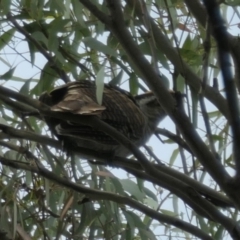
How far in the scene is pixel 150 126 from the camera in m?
1.96

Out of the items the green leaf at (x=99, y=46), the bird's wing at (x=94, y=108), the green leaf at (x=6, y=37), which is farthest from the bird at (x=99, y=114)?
the green leaf at (x=6, y=37)

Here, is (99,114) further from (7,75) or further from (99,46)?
(7,75)

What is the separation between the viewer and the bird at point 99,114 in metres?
1.47

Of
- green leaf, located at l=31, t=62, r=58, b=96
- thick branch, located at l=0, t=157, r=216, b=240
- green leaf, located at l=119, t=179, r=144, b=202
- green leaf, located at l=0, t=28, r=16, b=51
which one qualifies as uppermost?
green leaf, located at l=0, t=28, r=16, b=51

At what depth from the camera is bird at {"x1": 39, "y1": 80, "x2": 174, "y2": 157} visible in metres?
1.47

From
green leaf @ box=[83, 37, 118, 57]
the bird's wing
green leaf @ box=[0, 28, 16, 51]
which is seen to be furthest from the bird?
green leaf @ box=[0, 28, 16, 51]

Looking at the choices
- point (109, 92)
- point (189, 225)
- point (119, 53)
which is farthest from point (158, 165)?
point (109, 92)

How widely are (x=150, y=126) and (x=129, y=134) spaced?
0.15 m

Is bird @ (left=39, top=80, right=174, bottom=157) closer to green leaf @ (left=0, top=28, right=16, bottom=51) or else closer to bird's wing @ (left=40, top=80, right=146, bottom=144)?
bird's wing @ (left=40, top=80, right=146, bottom=144)

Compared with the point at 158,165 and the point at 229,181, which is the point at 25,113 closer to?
the point at 158,165

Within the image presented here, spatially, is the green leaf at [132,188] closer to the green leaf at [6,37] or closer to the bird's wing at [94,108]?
the bird's wing at [94,108]

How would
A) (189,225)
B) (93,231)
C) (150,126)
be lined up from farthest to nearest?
(150,126) < (93,231) < (189,225)

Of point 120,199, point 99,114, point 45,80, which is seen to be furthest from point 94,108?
point 45,80

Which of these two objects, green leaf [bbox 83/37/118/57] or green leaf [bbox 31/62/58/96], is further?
green leaf [bbox 31/62/58/96]
